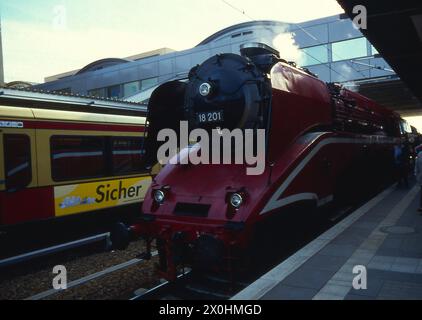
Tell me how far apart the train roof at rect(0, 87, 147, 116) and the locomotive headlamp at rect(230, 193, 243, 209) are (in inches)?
193

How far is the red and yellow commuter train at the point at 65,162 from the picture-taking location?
718 cm

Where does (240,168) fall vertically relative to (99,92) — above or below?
below

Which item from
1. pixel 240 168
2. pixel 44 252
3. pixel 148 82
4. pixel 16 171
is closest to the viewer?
pixel 240 168

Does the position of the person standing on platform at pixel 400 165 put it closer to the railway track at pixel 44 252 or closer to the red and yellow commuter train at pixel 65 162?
the red and yellow commuter train at pixel 65 162

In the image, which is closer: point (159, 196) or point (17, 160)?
point (159, 196)

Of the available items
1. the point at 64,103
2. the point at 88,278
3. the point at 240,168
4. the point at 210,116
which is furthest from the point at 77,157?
the point at 240,168

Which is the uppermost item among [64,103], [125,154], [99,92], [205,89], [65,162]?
[99,92]

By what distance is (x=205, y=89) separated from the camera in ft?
19.1

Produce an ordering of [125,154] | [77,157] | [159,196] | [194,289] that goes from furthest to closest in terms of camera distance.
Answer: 1. [125,154]
2. [77,157]
3. [159,196]
4. [194,289]

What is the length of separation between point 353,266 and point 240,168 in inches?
76.1

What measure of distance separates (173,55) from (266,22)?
7348 mm

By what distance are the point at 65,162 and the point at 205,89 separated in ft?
12.7

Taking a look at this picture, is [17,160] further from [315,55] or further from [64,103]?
[315,55]
